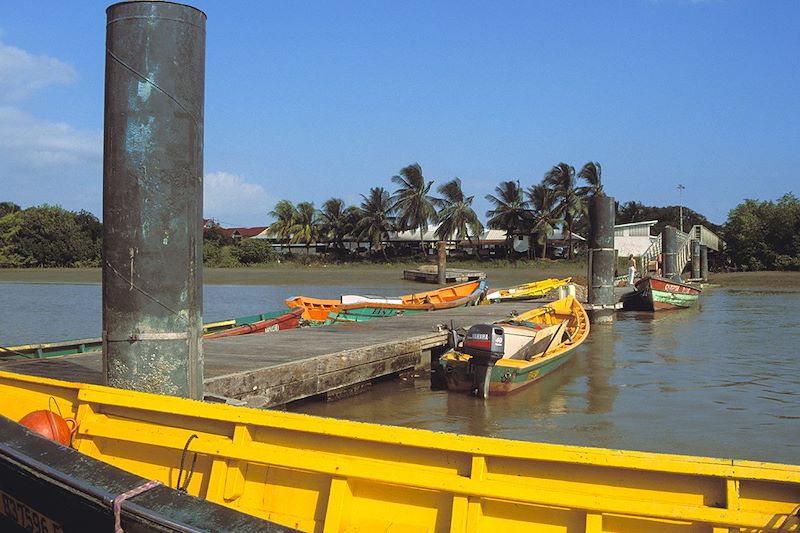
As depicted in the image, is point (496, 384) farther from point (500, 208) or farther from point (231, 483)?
point (500, 208)

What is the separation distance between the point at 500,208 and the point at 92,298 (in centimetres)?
3356

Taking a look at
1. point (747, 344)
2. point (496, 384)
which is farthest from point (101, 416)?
point (747, 344)

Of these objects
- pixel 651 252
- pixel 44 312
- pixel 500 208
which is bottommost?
pixel 44 312

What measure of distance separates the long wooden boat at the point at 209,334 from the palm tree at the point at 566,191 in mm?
43319

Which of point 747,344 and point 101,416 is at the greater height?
point 101,416

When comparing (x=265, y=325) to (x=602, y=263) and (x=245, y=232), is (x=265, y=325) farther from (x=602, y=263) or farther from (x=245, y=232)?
(x=245, y=232)

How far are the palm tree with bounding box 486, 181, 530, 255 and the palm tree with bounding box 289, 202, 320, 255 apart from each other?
17.3 m

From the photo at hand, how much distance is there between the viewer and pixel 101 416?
4277mm

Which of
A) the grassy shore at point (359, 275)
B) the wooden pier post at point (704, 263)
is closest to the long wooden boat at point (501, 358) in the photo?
the grassy shore at point (359, 275)

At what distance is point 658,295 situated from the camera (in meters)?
26.4

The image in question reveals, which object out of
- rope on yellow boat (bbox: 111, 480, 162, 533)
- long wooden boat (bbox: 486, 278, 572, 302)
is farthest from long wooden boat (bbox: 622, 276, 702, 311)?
rope on yellow boat (bbox: 111, 480, 162, 533)

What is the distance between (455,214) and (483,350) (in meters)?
48.0

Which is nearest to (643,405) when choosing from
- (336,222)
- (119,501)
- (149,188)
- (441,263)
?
(149,188)

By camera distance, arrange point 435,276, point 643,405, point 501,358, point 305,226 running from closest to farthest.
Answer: point 501,358 → point 643,405 → point 435,276 → point 305,226
